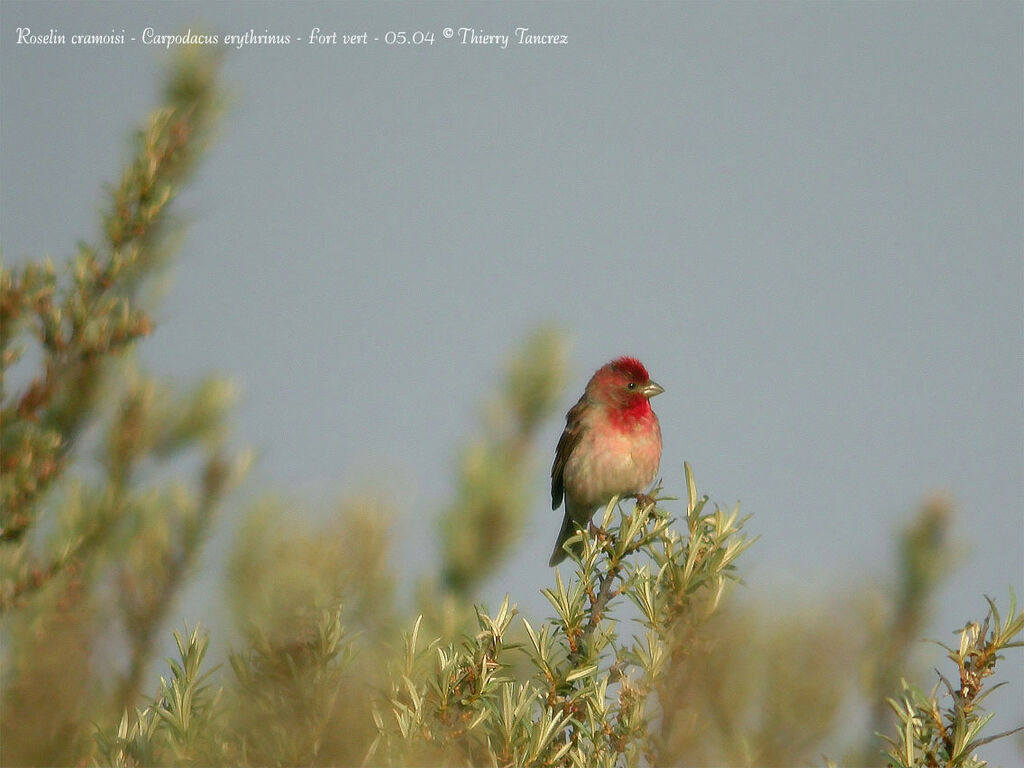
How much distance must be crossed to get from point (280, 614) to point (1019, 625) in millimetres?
1418

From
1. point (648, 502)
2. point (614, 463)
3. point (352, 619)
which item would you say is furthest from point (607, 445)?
point (352, 619)

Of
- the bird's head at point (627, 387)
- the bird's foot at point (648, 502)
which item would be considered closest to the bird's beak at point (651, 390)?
the bird's head at point (627, 387)

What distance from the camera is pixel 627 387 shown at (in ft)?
23.1

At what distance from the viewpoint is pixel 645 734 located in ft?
6.59

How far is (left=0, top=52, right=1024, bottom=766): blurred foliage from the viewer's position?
1930 millimetres

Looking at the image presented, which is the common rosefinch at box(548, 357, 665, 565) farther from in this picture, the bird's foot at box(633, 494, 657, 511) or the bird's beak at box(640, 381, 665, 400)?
the bird's foot at box(633, 494, 657, 511)

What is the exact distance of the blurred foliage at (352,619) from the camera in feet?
6.33

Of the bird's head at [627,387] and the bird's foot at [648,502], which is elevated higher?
the bird's head at [627,387]

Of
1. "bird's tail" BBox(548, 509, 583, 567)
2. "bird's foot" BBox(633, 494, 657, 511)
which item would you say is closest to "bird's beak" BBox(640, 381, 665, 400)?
"bird's tail" BBox(548, 509, 583, 567)

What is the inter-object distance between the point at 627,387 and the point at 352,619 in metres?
4.48

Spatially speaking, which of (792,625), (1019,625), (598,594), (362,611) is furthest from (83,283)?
(1019,625)

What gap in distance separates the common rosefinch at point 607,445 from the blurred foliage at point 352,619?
101 cm

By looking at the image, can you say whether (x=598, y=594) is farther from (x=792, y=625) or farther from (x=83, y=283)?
(x=83, y=283)

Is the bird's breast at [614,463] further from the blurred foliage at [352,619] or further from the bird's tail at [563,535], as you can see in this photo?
the blurred foliage at [352,619]
